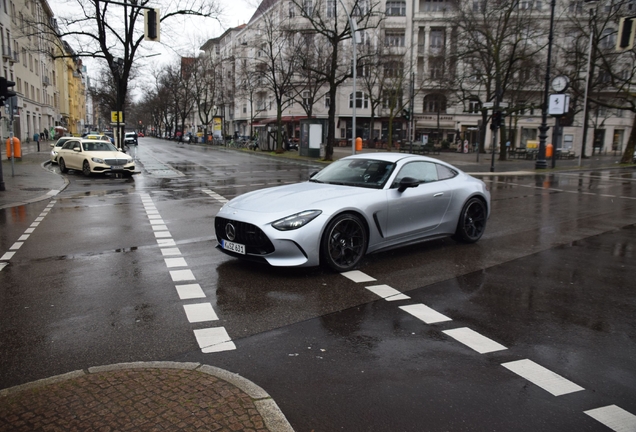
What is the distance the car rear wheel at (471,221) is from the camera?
8.55 m

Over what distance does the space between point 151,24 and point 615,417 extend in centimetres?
1618

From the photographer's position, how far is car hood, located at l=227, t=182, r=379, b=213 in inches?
260

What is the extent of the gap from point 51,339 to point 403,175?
16.6 feet

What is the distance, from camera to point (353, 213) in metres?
6.84

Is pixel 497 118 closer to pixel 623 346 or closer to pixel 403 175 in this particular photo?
pixel 403 175

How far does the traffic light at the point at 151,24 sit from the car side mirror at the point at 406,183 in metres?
11.8

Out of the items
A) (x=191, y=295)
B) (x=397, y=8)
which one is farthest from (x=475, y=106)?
(x=191, y=295)

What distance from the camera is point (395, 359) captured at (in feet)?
13.8

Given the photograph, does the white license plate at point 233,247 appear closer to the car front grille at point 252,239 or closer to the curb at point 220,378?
the car front grille at point 252,239

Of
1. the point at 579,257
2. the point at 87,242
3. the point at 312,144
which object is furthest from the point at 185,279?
the point at 312,144

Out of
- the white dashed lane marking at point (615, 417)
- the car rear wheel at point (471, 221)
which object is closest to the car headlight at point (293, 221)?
the car rear wheel at point (471, 221)

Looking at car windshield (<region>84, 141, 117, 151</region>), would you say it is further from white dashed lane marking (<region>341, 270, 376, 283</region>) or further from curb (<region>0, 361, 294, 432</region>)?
curb (<region>0, 361, 294, 432</region>)

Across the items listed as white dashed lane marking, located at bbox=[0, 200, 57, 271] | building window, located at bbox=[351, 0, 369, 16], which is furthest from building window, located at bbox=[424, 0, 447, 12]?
white dashed lane marking, located at bbox=[0, 200, 57, 271]

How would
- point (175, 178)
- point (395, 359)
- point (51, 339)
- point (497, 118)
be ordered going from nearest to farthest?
point (395, 359), point (51, 339), point (175, 178), point (497, 118)
